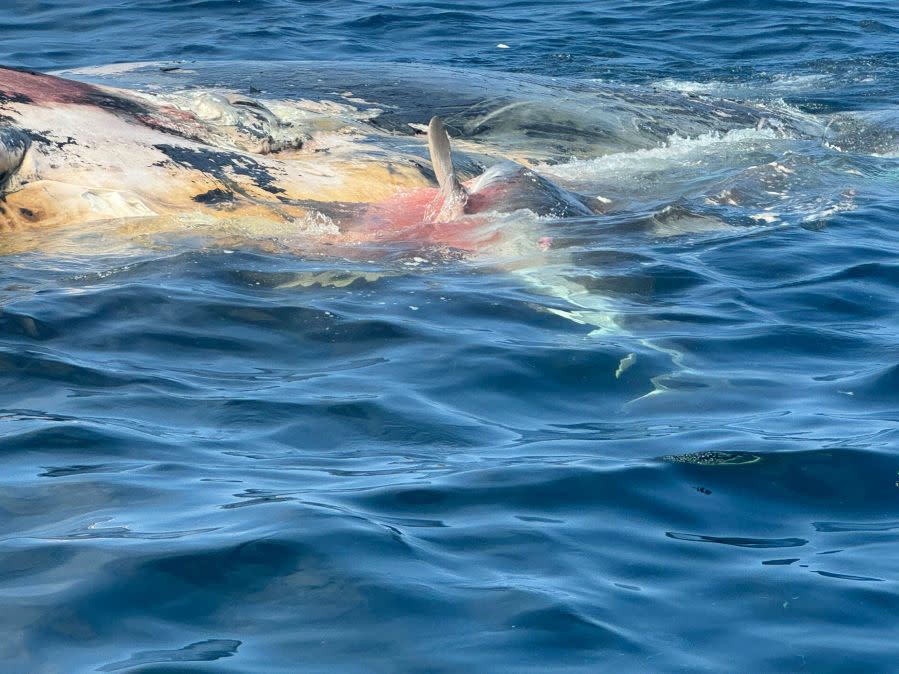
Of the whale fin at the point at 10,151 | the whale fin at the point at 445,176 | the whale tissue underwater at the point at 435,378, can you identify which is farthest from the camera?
the whale fin at the point at 445,176

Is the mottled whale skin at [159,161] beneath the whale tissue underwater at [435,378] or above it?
above

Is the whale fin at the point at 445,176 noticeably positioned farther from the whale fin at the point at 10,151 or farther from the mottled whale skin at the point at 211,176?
the whale fin at the point at 10,151

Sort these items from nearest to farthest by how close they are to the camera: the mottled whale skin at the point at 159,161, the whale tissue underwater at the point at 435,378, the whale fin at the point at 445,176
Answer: the whale tissue underwater at the point at 435,378, the mottled whale skin at the point at 159,161, the whale fin at the point at 445,176

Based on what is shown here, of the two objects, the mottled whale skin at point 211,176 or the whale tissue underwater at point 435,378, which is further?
the mottled whale skin at point 211,176

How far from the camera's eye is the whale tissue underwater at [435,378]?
353 centimetres

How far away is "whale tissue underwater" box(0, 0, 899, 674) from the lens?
3525 millimetres

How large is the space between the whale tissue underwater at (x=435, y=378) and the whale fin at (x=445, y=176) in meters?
0.02

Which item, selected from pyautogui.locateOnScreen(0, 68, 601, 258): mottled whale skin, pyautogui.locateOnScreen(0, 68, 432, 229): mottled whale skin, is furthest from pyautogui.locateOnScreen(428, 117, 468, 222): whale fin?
pyautogui.locateOnScreen(0, 68, 432, 229): mottled whale skin

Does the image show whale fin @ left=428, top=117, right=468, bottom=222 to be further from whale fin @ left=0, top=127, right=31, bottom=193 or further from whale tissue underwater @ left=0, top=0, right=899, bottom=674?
whale fin @ left=0, top=127, right=31, bottom=193

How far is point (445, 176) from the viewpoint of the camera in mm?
7863

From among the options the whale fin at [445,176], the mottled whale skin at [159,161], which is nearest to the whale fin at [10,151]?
the mottled whale skin at [159,161]

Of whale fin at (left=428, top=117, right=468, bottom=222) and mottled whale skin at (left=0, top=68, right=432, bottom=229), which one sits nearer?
mottled whale skin at (left=0, top=68, right=432, bottom=229)

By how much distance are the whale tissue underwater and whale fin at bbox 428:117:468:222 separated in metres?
0.02

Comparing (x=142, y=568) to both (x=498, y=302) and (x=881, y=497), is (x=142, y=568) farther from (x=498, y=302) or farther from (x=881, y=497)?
(x=498, y=302)
